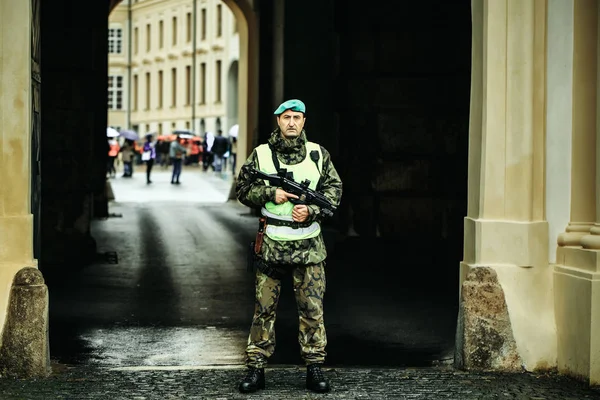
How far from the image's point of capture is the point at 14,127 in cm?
909

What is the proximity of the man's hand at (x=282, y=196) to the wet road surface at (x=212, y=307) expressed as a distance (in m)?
1.99

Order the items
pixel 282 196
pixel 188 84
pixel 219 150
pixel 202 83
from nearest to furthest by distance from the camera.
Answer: pixel 282 196 → pixel 219 150 → pixel 202 83 → pixel 188 84

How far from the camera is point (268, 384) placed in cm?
852

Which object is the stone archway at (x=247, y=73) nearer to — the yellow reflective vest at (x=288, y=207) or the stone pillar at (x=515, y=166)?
the stone pillar at (x=515, y=166)

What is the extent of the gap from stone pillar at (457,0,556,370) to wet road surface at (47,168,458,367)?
106 cm

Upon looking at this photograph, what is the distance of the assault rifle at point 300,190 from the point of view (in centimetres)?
806

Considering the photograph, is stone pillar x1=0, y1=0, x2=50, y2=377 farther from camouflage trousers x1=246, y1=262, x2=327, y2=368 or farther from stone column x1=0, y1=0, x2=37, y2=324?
camouflage trousers x1=246, y1=262, x2=327, y2=368

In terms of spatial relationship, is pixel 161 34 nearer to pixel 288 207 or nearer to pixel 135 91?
pixel 135 91

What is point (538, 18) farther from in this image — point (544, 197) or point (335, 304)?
point (335, 304)

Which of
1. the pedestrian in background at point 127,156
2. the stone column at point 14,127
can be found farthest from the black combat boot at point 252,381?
the pedestrian in background at point 127,156

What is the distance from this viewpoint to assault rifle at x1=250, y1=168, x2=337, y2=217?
26.5 ft

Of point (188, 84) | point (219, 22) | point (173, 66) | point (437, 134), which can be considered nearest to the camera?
point (437, 134)

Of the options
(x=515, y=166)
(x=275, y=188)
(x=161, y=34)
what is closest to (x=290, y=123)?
(x=275, y=188)

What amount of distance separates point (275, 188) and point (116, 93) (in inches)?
3262
